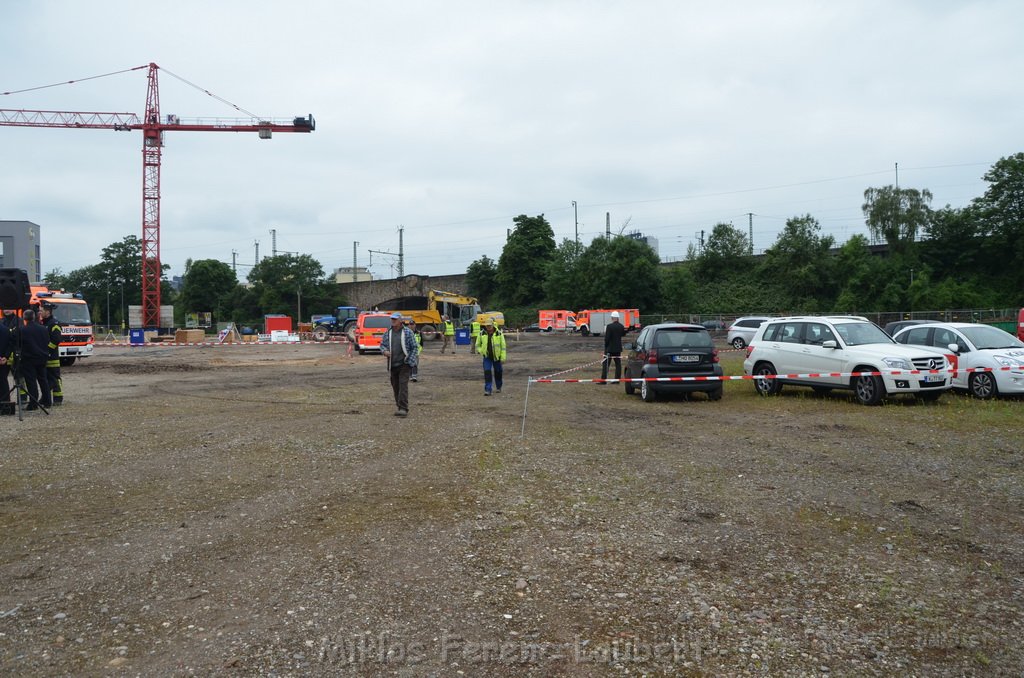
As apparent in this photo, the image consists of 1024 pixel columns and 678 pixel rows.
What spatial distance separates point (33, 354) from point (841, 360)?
49.0 feet

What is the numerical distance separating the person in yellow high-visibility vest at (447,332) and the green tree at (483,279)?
35.8m

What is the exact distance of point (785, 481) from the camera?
7.50m

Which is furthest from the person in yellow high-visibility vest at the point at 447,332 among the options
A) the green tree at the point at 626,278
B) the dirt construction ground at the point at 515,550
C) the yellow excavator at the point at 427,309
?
the dirt construction ground at the point at 515,550

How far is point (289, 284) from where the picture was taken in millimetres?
87188

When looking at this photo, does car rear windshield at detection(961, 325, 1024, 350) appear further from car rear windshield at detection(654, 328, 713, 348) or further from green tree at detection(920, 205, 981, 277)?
green tree at detection(920, 205, 981, 277)

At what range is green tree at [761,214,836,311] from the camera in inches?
2416

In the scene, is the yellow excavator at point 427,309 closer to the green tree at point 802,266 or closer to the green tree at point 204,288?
the green tree at point 802,266

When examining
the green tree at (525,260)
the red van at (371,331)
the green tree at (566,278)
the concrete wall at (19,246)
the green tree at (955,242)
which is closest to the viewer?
the red van at (371,331)

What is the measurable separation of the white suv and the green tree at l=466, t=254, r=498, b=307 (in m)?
68.8

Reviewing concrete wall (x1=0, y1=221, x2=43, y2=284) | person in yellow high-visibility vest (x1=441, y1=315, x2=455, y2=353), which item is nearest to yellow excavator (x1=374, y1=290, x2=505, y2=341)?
person in yellow high-visibility vest (x1=441, y1=315, x2=455, y2=353)

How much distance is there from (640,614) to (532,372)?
19457 millimetres

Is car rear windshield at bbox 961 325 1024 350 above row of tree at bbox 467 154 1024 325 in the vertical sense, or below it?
below

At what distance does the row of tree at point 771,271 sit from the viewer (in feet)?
186

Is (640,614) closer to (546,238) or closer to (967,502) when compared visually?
(967,502)
